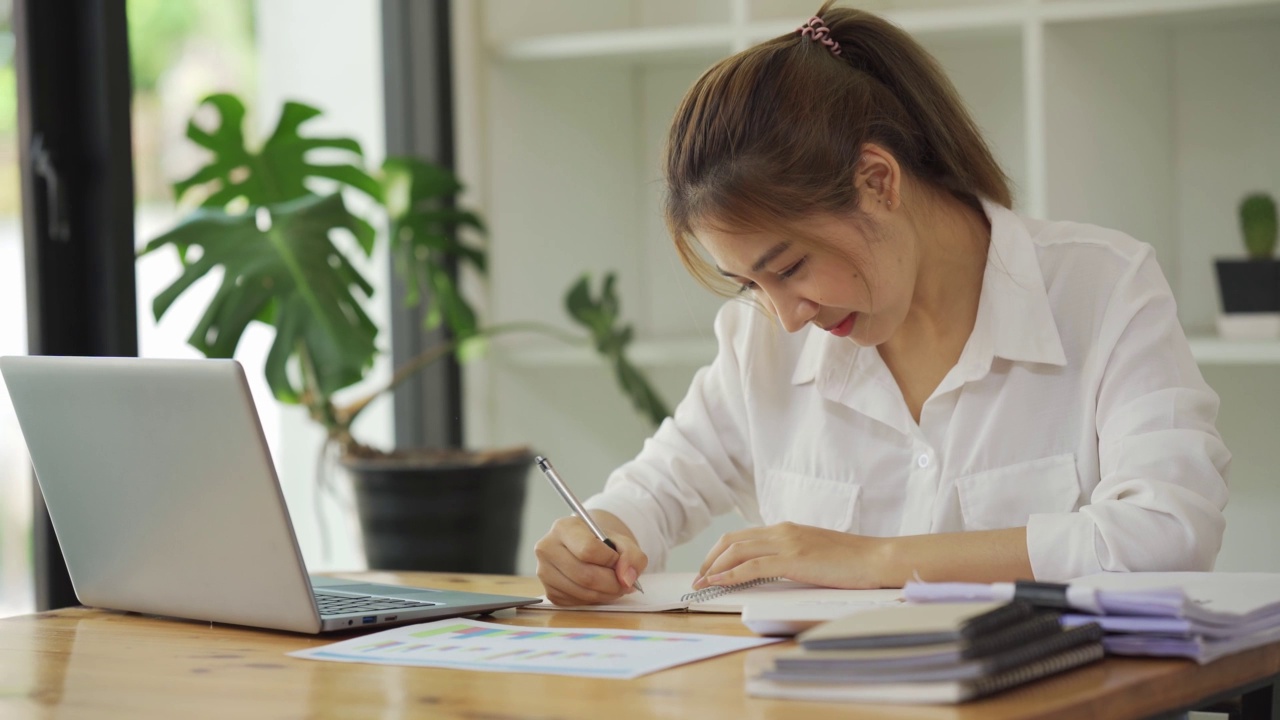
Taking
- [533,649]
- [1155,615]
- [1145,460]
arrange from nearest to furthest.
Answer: [1155,615], [533,649], [1145,460]

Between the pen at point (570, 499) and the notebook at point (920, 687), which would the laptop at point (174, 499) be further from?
the notebook at point (920, 687)

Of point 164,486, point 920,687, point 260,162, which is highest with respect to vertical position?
point 260,162

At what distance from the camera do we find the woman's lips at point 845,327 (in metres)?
1.60

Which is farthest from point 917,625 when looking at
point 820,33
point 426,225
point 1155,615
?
point 426,225

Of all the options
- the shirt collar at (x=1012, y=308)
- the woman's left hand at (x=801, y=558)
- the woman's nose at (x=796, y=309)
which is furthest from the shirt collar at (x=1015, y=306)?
the woman's left hand at (x=801, y=558)

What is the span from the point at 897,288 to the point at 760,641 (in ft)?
1.81

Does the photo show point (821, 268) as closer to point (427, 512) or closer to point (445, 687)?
point (445, 687)

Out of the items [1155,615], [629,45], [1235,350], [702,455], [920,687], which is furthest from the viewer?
[629,45]

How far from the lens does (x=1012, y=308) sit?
5.34ft

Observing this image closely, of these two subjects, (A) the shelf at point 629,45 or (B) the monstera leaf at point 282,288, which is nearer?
(B) the monstera leaf at point 282,288

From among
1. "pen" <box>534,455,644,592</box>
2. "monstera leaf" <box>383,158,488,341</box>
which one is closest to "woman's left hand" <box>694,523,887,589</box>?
"pen" <box>534,455,644,592</box>

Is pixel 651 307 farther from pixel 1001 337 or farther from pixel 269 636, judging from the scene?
pixel 269 636

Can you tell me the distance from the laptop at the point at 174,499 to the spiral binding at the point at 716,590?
6.5 inches

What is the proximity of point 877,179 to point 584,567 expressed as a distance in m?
0.53
